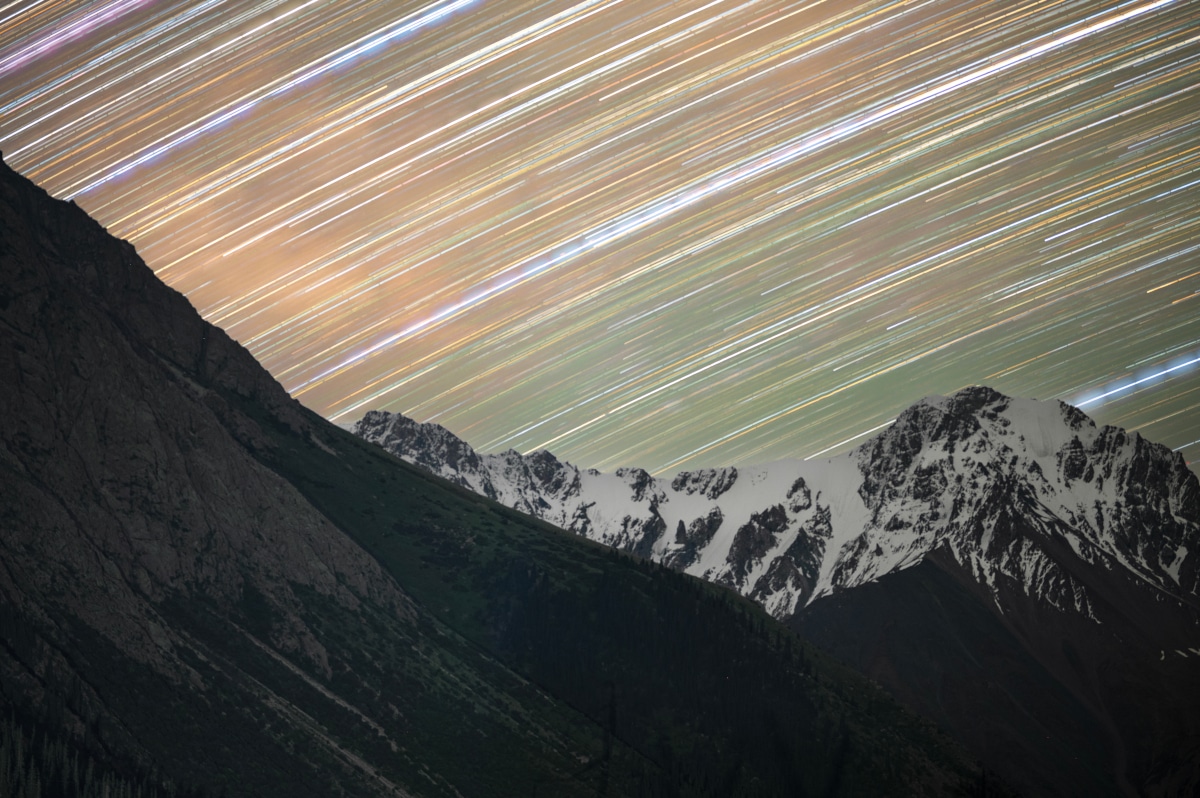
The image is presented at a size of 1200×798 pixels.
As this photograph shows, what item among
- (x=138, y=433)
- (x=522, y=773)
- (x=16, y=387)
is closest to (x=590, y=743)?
(x=522, y=773)

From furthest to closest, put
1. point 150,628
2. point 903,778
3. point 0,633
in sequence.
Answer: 1. point 903,778
2. point 150,628
3. point 0,633

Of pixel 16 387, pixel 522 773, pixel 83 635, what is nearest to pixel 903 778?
pixel 522 773

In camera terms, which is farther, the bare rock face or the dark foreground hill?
the bare rock face

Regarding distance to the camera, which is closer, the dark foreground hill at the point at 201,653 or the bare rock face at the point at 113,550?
the dark foreground hill at the point at 201,653

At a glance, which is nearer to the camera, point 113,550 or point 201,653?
point 201,653

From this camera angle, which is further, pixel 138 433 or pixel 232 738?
pixel 138 433

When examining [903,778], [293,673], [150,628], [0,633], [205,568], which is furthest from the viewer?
[903,778]

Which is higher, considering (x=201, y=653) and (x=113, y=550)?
(x=113, y=550)

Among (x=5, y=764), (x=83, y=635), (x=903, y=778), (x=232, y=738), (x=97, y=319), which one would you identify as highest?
(x=97, y=319)

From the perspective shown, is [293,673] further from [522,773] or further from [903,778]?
[903,778]

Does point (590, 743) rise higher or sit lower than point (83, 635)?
lower
